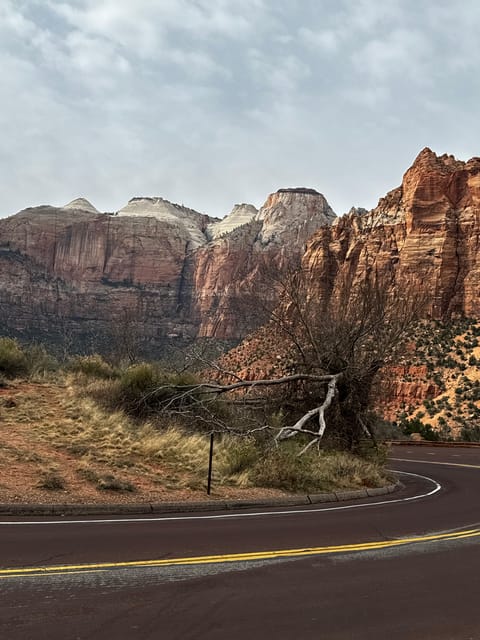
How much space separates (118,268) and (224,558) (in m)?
159

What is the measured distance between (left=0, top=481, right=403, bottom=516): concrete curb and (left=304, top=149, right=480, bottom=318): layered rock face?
1900 inches

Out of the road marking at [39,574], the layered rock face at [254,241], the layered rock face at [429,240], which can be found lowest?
the road marking at [39,574]

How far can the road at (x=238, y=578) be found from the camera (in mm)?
5008

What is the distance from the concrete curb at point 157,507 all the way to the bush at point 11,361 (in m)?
16.1

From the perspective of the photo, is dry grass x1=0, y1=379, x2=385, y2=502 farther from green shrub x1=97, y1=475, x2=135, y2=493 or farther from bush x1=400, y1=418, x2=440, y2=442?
bush x1=400, y1=418, x2=440, y2=442

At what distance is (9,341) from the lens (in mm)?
27922

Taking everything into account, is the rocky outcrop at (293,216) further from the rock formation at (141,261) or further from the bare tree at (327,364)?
the bare tree at (327,364)

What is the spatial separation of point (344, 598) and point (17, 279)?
148240 mm

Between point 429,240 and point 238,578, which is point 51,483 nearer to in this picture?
point 238,578

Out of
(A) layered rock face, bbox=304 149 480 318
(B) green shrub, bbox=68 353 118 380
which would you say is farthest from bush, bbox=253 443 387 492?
(A) layered rock face, bbox=304 149 480 318

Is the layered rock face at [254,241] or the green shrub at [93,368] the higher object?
the layered rock face at [254,241]

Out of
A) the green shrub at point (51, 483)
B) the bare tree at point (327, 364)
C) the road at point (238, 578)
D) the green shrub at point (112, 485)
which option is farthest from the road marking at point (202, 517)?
the bare tree at point (327, 364)

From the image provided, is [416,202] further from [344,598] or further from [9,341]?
[344,598]

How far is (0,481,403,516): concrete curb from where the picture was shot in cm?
999
